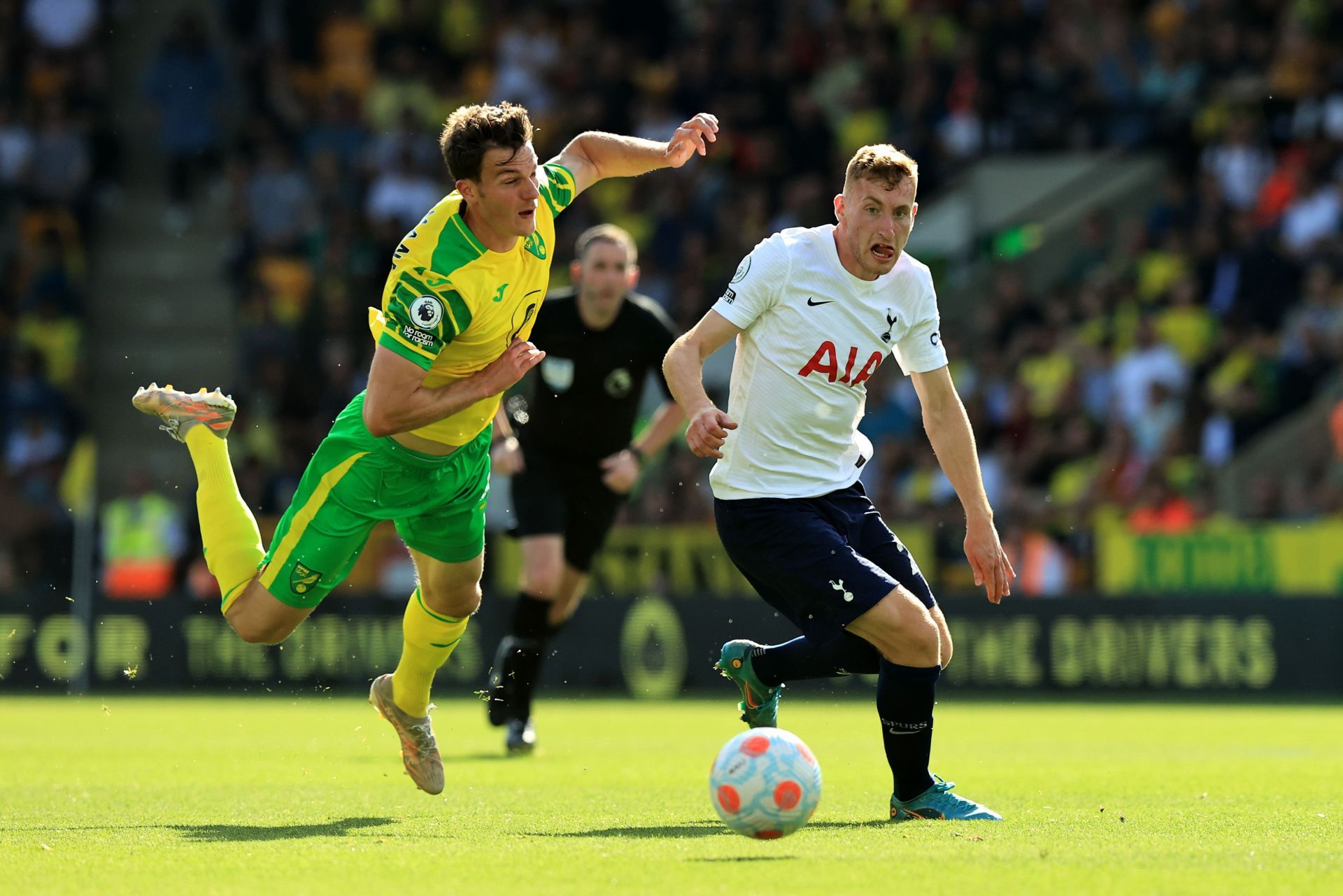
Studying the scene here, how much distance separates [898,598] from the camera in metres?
6.86

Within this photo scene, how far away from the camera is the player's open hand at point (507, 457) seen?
10477mm

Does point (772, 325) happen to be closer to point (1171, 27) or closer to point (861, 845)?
point (861, 845)

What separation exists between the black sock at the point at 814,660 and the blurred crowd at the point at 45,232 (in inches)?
537

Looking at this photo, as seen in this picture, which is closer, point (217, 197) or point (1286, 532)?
point (1286, 532)

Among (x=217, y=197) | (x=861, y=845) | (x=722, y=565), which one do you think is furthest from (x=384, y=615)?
(x=861, y=845)

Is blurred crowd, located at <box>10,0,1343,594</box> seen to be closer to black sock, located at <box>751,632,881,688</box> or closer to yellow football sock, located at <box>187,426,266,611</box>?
black sock, located at <box>751,632,881,688</box>

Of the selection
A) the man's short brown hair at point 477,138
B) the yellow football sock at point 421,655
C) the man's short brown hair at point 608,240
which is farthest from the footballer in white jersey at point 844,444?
the man's short brown hair at point 608,240

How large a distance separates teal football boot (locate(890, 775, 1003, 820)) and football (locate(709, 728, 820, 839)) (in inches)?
33.0

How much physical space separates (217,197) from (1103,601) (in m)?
13.3

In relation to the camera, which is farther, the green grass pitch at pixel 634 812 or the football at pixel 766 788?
the football at pixel 766 788

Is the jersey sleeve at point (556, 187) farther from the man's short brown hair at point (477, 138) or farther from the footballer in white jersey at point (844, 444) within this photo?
the footballer in white jersey at point (844, 444)

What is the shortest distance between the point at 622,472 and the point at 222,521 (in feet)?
9.89

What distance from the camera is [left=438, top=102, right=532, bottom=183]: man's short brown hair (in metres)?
7.01

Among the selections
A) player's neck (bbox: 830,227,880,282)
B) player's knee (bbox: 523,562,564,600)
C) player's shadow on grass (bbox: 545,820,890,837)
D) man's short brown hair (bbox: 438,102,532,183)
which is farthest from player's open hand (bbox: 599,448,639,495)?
player's shadow on grass (bbox: 545,820,890,837)
